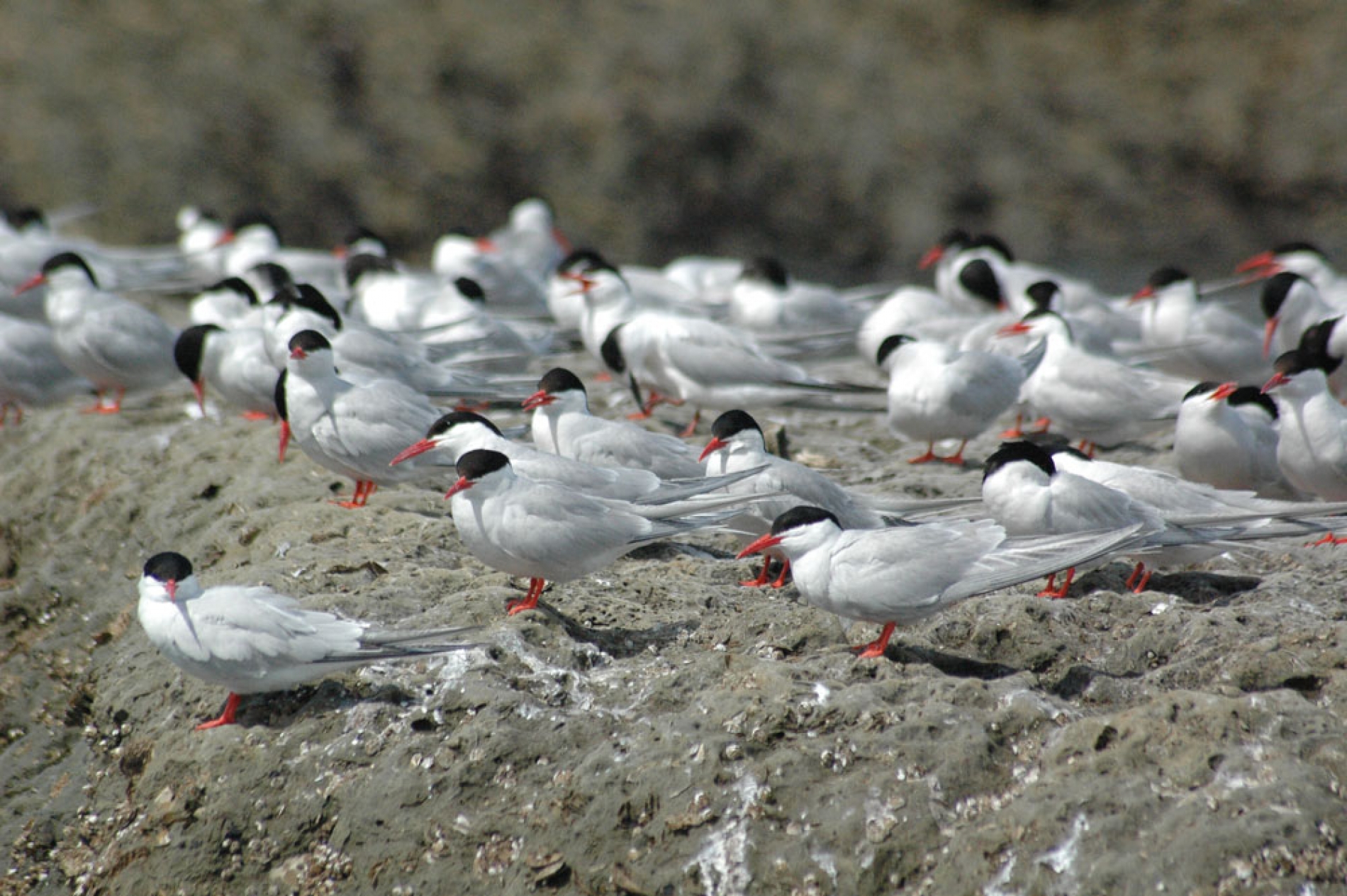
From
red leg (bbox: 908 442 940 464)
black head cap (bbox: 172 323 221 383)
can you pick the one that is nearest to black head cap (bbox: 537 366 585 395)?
red leg (bbox: 908 442 940 464)

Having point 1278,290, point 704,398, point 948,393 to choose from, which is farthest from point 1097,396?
point 1278,290

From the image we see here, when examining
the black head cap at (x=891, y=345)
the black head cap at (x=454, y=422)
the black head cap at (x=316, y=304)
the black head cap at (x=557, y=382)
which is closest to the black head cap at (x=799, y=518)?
the black head cap at (x=454, y=422)

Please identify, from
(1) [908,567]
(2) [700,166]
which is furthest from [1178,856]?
(2) [700,166]

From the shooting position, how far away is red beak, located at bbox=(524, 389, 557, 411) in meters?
5.49

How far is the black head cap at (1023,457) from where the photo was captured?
4.73 metres

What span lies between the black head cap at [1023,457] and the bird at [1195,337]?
10.9ft

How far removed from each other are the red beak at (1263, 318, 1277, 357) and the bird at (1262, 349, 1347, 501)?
226 cm

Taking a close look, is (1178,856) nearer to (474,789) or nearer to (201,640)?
(474,789)

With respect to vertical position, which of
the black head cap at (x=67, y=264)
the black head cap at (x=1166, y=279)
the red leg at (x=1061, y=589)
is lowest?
the red leg at (x=1061, y=589)

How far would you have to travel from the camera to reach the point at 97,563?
5.82m

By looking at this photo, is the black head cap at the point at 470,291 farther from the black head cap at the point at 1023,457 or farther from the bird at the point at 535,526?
the black head cap at the point at 1023,457

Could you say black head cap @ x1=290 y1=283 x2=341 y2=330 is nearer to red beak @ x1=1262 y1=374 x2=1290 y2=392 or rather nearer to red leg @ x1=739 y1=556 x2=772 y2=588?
red leg @ x1=739 y1=556 x2=772 y2=588

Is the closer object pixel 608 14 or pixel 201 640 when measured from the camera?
pixel 201 640

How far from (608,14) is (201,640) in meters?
11.5
